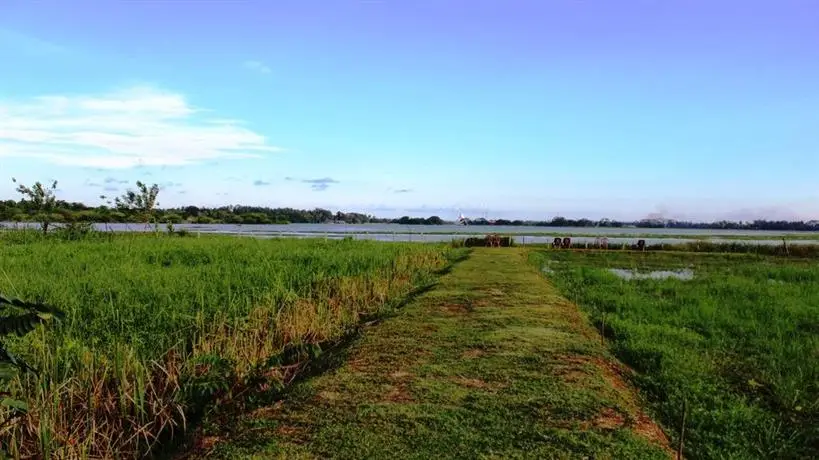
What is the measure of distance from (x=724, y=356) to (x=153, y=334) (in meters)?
5.98

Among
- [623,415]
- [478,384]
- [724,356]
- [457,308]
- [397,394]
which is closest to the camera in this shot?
[623,415]

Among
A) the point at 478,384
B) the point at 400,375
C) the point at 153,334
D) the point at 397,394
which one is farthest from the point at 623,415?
the point at 153,334

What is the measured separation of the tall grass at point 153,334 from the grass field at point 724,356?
332 cm

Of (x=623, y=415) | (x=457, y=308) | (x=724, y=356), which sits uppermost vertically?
(x=457, y=308)

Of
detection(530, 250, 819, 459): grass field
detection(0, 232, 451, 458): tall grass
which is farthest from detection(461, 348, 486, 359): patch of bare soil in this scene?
detection(0, 232, 451, 458): tall grass

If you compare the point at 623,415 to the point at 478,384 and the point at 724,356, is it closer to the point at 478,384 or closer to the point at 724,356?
the point at 478,384

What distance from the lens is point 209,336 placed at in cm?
540

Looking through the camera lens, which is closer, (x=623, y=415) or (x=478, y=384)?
(x=623, y=415)

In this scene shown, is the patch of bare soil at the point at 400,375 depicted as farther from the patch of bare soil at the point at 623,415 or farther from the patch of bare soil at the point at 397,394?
the patch of bare soil at the point at 623,415

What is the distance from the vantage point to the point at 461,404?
3693 mm

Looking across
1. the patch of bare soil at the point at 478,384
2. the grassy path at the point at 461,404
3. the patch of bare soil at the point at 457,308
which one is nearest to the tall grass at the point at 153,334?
the grassy path at the point at 461,404

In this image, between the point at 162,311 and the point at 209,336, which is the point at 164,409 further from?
the point at 162,311

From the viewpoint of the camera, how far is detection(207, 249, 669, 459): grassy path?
3.08 metres

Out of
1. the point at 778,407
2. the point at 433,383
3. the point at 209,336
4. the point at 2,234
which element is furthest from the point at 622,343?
the point at 2,234
